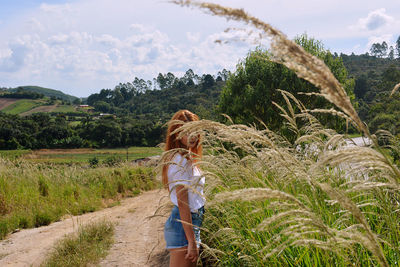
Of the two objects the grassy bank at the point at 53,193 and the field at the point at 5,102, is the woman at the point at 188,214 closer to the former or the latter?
the grassy bank at the point at 53,193

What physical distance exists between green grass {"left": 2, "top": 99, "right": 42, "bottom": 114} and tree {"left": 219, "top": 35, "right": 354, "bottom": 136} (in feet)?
401

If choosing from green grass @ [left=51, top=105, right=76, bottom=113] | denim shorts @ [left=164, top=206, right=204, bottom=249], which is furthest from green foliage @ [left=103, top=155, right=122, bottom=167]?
green grass @ [left=51, top=105, right=76, bottom=113]

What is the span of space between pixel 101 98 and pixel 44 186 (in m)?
163

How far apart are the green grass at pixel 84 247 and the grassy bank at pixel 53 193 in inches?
29.6

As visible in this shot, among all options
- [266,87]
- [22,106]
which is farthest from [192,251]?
[22,106]

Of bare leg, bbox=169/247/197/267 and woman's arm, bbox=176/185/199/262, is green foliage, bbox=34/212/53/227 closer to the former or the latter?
bare leg, bbox=169/247/197/267

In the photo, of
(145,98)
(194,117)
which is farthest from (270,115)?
(145,98)

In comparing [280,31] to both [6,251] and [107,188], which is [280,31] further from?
[107,188]

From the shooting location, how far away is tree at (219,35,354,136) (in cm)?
1666

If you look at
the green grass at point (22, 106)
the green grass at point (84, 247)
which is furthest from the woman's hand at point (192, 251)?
the green grass at point (22, 106)

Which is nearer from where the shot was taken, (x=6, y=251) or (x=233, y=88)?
(x=6, y=251)

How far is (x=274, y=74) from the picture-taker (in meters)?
18.0

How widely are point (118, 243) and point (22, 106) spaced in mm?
138672

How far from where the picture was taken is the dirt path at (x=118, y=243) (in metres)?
5.69
